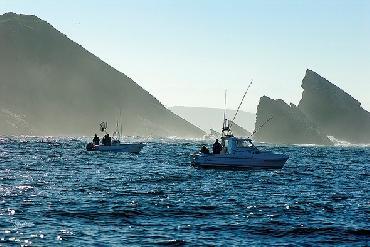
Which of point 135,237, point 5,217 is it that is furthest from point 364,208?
point 5,217

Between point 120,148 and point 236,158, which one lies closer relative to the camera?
point 236,158

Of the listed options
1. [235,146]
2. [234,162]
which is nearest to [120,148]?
[235,146]

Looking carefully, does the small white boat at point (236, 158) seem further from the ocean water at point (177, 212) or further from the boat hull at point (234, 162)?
the ocean water at point (177, 212)

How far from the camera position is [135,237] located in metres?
24.8

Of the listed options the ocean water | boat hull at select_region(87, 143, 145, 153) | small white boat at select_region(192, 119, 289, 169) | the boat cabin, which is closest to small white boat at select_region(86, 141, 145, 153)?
boat hull at select_region(87, 143, 145, 153)

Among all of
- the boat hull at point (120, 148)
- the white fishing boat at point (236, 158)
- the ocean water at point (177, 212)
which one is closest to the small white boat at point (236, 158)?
the white fishing boat at point (236, 158)

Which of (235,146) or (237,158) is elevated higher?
(235,146)

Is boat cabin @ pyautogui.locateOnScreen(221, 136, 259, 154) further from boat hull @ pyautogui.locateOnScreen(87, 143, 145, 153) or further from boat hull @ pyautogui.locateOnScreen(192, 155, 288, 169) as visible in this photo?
boat hull @ pyautogui.locateOnScreen(87, 143, 145, 153)

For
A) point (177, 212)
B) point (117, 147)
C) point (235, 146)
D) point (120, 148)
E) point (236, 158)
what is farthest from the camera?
point (120, 148)

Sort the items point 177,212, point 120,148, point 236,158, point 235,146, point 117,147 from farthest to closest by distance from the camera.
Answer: point 120,148, point 117,147, point 235,146, point 236,158, point 177,212

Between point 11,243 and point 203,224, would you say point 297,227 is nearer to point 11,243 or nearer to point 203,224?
point 203,224

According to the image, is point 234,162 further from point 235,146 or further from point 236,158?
point 235,146

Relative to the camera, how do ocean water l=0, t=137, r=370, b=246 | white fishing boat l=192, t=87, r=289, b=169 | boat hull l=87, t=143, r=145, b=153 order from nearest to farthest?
ocean water l=0, t=137, r=370, b=246, white fishing boat l=192, t=87, r=289, b=169, boat hull l=87, t=143, r=145, b=153

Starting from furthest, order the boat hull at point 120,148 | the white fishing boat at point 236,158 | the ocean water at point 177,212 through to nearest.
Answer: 1. the boat hull at point 120,148
2. the white fishing boat at point 236,158
3. the ocean water at point 177,212
